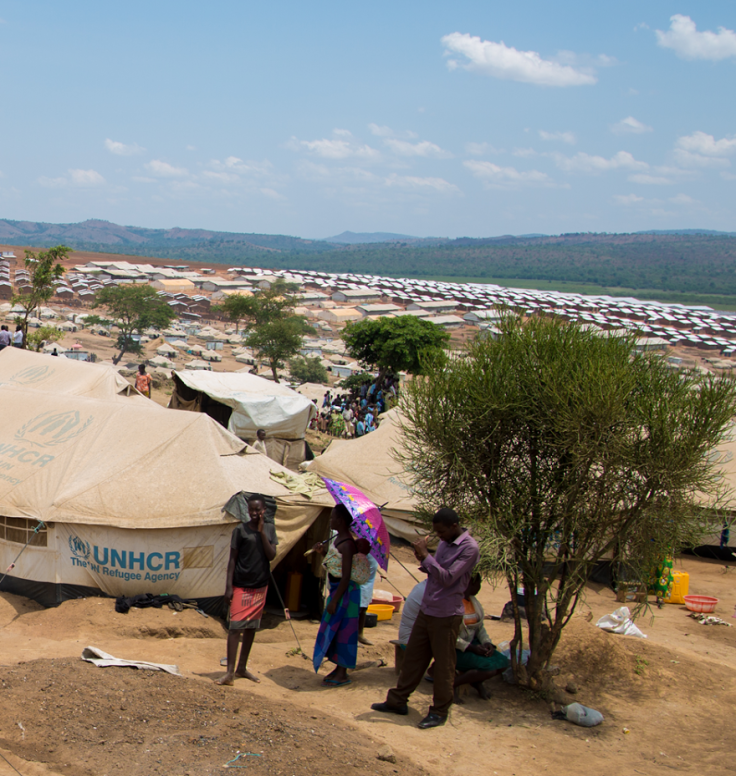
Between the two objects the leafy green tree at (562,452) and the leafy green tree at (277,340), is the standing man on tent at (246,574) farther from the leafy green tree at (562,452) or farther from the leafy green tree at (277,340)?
the leafy green tree at (277,340)

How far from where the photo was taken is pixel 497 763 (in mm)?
4531

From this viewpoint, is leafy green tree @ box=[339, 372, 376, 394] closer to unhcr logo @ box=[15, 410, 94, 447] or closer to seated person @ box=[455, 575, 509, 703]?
unhcr logo @ box=[15, 410, 94, 447]

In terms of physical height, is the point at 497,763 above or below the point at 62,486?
below

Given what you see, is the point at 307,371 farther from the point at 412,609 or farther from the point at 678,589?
the point at 412,609

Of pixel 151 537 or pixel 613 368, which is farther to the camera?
pixel 151 537

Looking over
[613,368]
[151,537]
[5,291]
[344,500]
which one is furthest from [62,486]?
[5,291]

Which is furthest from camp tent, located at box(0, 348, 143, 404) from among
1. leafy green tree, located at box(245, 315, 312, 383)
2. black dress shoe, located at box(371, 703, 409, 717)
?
leafy green tree, located at box(245, 315, 312, 383)

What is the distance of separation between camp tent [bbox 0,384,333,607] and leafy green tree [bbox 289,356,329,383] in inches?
1516

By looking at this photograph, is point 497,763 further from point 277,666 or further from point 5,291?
point 5,291

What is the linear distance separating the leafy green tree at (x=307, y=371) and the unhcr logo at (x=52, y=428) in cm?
3772

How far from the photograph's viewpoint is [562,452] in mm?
5559

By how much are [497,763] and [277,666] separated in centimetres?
225

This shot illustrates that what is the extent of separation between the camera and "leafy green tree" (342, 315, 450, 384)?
99.1 ft

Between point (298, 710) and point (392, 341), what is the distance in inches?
1025
